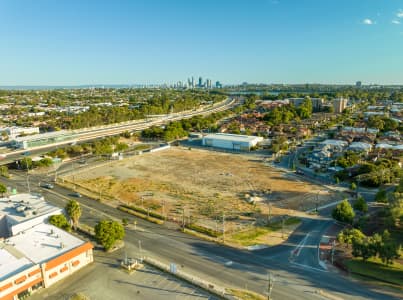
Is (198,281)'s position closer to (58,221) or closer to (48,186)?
(58,221)

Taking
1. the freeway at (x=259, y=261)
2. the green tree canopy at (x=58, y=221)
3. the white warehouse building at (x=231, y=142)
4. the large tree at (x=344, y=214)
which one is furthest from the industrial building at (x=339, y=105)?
the green tree canopy at (x=58, y=221)

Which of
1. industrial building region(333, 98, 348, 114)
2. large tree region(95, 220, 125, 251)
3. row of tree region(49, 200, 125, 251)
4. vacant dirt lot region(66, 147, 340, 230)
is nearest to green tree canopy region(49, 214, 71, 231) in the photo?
row of tree region(49, 200, 125, 251)

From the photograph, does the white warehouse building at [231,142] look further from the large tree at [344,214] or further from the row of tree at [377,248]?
the row of tree at [377,248]

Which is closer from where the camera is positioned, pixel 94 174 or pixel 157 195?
pixel 157 195

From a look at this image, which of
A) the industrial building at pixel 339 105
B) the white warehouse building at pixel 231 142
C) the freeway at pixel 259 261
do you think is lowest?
the freeway at pixel 259 261

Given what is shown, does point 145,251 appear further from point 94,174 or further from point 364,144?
point 364,144

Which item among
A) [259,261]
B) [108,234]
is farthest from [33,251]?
[259,261]

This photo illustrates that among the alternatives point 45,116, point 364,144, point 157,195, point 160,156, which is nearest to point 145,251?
point 157,195
